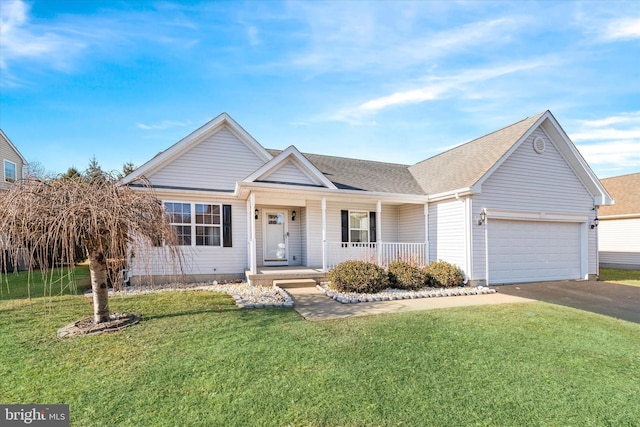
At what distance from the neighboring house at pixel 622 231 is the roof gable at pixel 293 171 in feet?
58.3

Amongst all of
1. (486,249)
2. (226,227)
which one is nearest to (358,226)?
(486,249)

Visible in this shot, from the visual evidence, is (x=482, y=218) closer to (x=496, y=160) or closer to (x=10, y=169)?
(x=496, y=160)

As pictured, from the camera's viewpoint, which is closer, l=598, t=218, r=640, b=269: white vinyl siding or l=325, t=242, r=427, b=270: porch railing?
l=325, t=242, r=427, b=270: porch railing

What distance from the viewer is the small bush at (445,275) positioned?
10.3 meters

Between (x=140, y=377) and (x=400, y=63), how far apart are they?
37.2 ft

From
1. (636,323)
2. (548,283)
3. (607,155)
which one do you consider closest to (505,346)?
(636,323)

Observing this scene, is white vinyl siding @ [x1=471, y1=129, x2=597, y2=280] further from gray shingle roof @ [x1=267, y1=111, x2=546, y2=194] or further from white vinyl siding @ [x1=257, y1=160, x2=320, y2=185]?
white vinyl siding @ [x1=257, y1=160, x2=320, y2=185]

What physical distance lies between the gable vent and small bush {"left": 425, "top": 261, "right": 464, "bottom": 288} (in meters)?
5.55

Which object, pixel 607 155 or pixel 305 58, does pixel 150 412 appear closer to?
pixel 305 58

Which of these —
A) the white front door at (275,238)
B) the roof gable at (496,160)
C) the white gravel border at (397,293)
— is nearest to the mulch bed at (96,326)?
the white gravel border at (397,293)

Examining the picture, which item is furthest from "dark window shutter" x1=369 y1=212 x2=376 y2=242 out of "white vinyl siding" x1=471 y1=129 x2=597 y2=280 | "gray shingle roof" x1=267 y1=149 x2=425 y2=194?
"white vinyl siding" x1=471 y1=129 x2=597 y2=280

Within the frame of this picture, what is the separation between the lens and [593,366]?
430cm

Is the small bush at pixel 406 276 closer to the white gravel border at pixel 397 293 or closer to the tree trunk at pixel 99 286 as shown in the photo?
the white gravel border at pixel 397 293

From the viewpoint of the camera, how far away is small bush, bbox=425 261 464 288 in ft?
33.8
